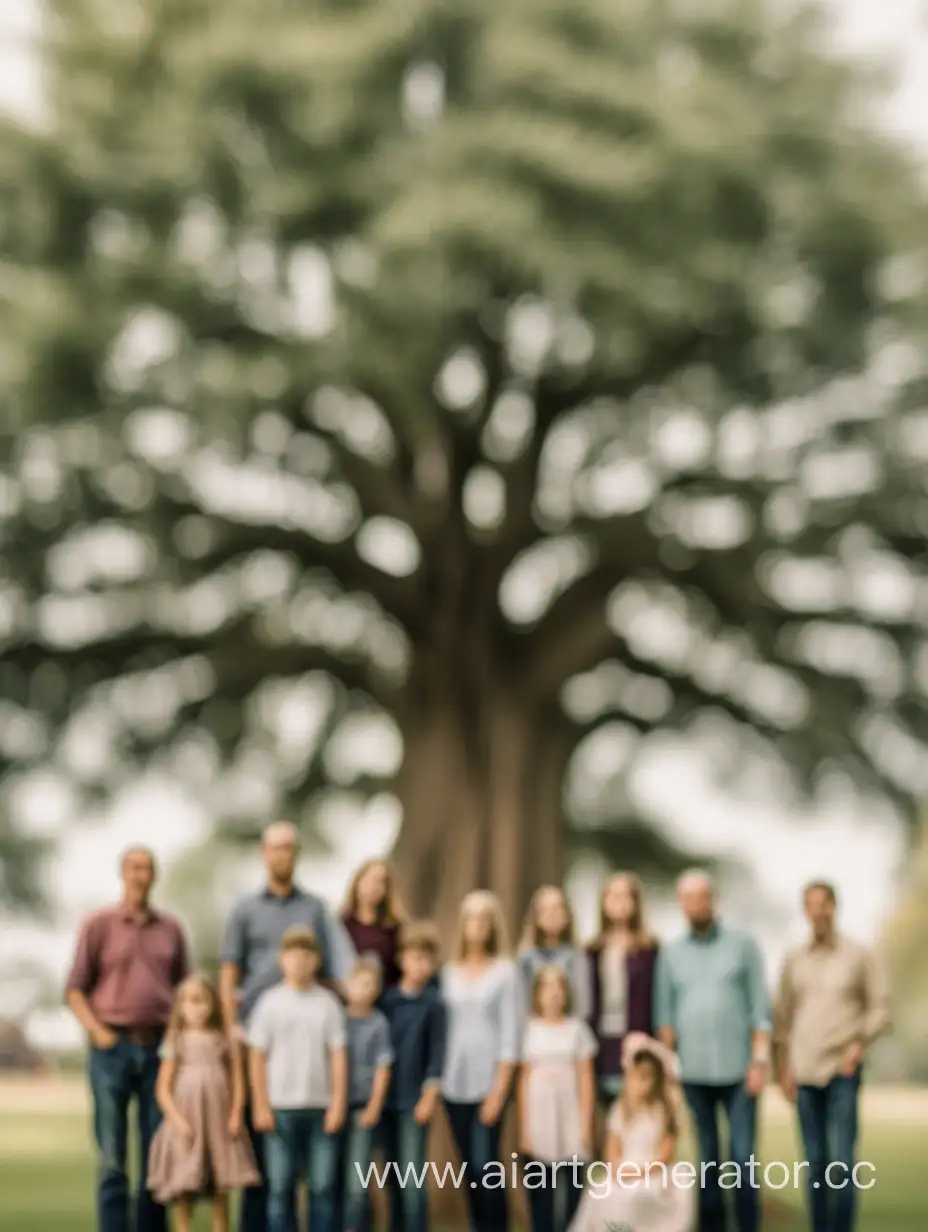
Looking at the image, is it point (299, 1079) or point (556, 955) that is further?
point (556, 955)

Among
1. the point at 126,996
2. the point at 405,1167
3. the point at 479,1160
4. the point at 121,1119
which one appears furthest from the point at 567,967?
the point at 121,1119

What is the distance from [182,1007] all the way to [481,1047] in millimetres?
1307

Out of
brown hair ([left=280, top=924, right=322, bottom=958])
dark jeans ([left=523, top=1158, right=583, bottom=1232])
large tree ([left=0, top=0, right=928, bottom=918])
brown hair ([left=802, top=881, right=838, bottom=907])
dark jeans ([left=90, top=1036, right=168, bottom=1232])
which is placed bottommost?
dark jeans ([left=523, top=1158, right=583, bottom=1232])

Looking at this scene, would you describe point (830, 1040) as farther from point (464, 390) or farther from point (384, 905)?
point (464, 390)

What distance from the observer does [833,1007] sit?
31.8 feet

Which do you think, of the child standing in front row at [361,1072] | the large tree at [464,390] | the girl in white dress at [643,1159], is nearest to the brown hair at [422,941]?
the child standing in front row at [361,1072]

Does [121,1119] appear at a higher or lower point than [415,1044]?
lower

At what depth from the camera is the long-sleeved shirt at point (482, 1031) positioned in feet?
31.0

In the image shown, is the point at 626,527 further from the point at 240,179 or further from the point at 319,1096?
the point at 319,1096

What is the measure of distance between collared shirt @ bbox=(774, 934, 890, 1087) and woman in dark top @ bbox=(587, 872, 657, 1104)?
2.22 feet

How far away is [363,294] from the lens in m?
13.0

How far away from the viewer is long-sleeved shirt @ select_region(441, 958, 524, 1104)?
9.46 meters

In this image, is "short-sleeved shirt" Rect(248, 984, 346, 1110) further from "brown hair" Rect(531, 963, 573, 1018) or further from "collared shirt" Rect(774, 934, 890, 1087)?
"collared shirt" Rect(774, 934, 890, 1087)

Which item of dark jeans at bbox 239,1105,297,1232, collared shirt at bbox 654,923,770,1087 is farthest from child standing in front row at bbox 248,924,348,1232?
collared shirt at bbox 654,923,770,1087
